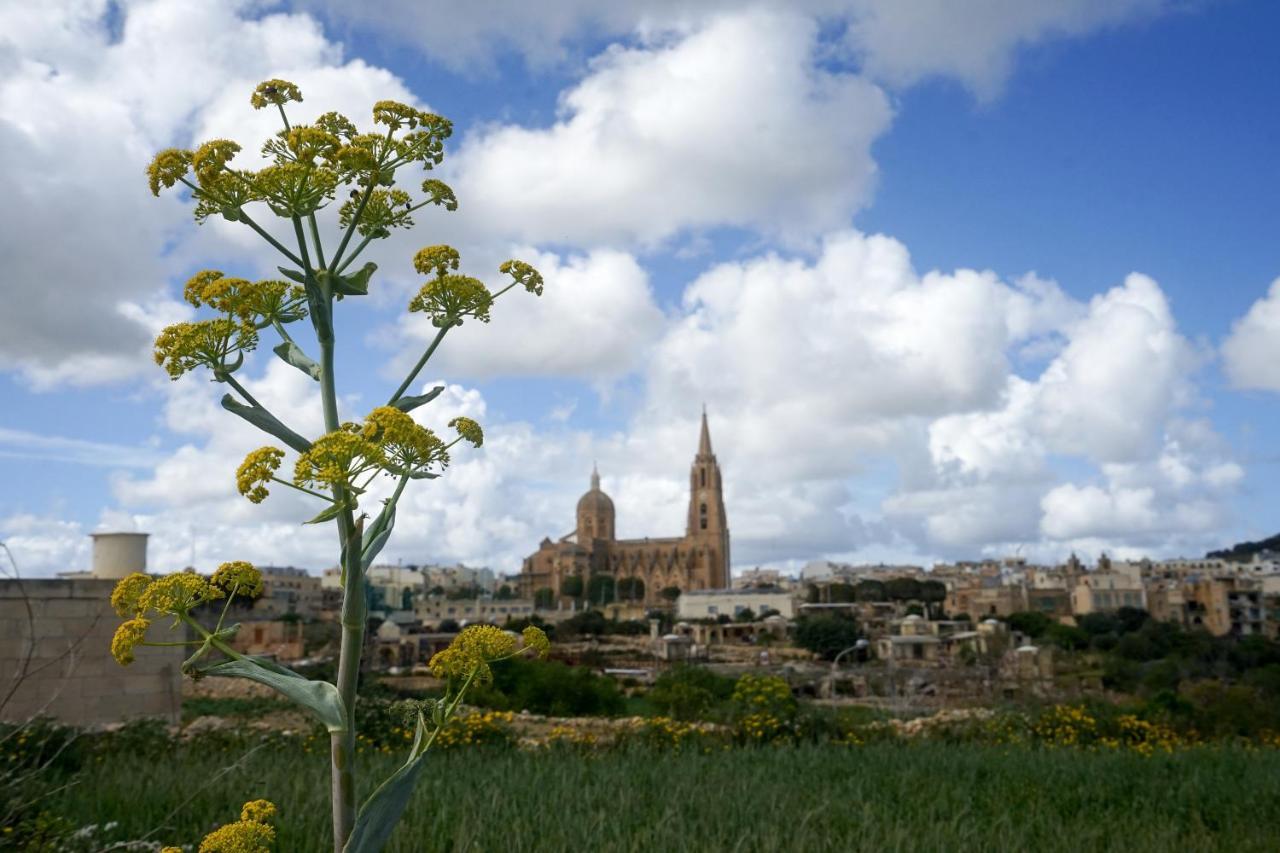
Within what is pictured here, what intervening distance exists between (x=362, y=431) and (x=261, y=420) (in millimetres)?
284

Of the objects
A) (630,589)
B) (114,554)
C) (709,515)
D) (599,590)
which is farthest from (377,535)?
(709,515)

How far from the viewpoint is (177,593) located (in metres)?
1.78

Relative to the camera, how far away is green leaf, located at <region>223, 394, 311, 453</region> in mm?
1834

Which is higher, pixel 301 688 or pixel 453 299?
pixel 453 299

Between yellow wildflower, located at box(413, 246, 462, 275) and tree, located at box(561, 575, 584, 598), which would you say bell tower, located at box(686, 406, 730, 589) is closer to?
tree, located at box(561, 575, 584, 598)

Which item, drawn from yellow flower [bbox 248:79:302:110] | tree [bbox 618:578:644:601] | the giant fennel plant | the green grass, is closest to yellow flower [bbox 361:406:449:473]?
the giant fennel plant

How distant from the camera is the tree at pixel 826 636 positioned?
155 feet

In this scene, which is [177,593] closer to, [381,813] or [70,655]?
[381,813]

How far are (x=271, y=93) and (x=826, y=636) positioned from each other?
48.2 meters

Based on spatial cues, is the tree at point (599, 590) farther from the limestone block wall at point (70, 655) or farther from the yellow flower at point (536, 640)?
the yellow flower at point (536, 640)

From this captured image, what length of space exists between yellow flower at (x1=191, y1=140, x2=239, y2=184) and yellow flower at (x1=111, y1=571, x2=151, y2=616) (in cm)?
76

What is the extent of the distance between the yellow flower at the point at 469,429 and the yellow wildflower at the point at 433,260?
370 millimetres

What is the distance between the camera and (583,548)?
123500 millimetres

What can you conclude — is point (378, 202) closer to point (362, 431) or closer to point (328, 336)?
point (328, 336)
